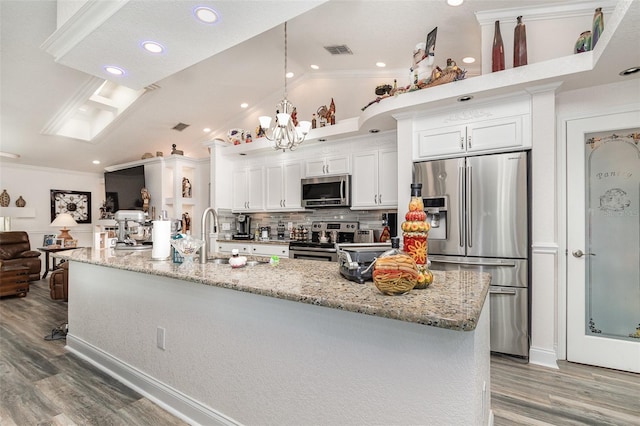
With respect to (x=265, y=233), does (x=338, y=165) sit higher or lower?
higher

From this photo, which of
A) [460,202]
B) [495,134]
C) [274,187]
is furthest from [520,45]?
[274,187]

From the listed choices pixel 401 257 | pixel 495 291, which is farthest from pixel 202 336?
pixel 495 291

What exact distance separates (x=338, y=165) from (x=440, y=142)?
1615 millimetres

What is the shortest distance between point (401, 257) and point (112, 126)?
591 cm

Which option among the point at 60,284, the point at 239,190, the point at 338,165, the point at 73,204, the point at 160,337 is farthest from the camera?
the point at 73,204

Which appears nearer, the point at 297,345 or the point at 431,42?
the point at 297,345

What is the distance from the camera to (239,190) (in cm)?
548

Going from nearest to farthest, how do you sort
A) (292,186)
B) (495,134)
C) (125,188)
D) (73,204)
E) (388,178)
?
(495,134) → (388,178) → (292,186) → (125,188) → (73,204)

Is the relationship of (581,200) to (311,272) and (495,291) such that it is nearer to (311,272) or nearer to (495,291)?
(495,291)

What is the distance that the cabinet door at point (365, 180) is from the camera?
415 centimetres

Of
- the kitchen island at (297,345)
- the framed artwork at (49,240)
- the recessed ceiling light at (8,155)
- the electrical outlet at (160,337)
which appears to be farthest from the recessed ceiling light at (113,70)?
the framed artwork at (49,240)

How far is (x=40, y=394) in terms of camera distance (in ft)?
7.17

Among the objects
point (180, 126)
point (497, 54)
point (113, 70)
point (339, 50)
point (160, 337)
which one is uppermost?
point (339, 50)

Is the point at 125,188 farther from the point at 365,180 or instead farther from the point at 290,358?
the point at 290,358
